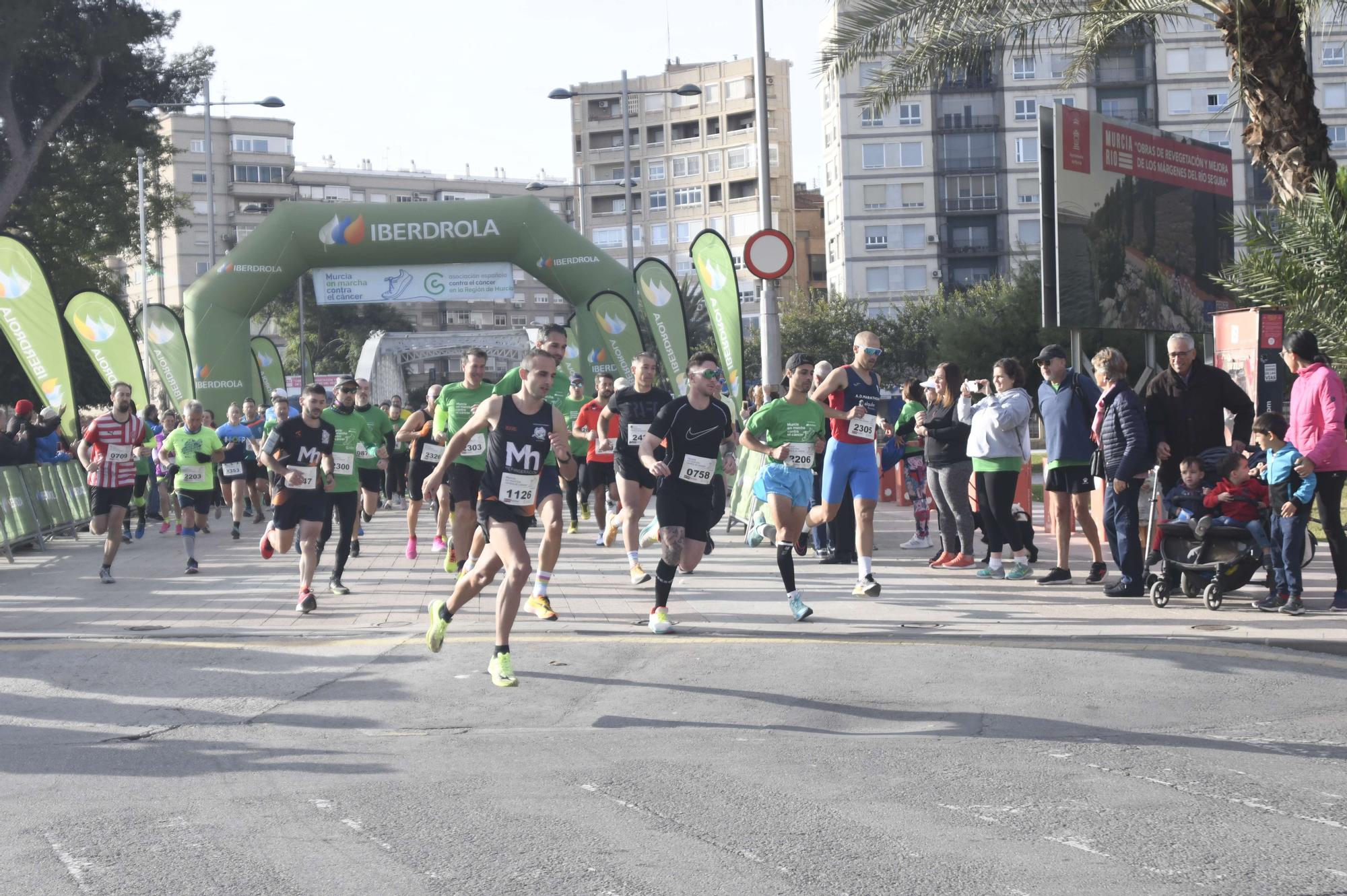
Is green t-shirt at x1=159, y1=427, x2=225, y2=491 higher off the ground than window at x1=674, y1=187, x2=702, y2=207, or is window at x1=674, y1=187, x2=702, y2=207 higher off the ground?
window at x1=674, y1=187, x2=702, y2=207

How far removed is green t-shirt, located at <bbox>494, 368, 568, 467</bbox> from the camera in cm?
1050

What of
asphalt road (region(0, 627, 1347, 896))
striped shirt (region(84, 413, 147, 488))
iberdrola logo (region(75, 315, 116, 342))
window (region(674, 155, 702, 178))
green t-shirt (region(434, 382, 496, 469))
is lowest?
asphalt road (region(0, 627, 1347, 896))

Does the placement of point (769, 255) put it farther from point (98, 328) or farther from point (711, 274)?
point (98, 328)

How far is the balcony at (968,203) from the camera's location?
8425 cm

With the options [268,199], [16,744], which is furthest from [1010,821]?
[268,199]

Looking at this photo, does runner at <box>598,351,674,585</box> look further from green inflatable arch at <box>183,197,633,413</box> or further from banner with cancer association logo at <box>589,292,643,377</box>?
green inflatable arch at <box>183,197,633,413</box>

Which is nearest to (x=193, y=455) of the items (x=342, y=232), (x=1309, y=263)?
(x=1309, y=263)

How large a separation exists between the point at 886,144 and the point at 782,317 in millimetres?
14278

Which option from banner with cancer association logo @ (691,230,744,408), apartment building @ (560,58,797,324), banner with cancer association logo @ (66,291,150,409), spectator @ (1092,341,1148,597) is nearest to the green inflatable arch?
banner with cancer association logo @ (66,291,150,409)

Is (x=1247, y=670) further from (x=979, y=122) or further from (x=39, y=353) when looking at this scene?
(x=979, y=122)

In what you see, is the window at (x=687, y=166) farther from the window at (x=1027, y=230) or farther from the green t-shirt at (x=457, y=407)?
the green t-shirt at (x=457, y=407)

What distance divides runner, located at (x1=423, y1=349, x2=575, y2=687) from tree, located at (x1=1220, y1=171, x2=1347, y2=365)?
6.92m

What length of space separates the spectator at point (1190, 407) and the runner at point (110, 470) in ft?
30.5

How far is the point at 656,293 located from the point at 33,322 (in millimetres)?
10206
